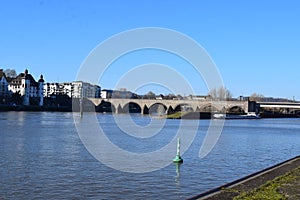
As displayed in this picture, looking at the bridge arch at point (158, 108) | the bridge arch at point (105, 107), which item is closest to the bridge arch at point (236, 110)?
the bridge arch at point (158, 108)

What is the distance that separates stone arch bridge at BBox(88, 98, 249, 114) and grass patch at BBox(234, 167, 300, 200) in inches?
3945

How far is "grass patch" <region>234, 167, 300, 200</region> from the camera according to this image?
11172 mm

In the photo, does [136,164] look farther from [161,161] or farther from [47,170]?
[47,170]

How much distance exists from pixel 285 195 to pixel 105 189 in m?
6.21

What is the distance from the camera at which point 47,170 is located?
58.9ft

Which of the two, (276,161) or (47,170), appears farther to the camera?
(276,161)

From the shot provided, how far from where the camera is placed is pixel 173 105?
124m

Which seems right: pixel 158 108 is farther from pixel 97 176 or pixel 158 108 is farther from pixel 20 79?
pixel 97 176

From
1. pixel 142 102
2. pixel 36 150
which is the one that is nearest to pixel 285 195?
pixel 36 150

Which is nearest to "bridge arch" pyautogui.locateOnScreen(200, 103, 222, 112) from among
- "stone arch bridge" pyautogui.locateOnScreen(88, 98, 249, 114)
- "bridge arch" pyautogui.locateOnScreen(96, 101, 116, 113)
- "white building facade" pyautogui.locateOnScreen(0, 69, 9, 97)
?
"stone arch bridge" pyautogui.locateOnScreen(88, 98, 249, 114)

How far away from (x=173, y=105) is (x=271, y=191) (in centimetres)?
11162

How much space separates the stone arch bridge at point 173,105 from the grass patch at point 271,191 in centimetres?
10020

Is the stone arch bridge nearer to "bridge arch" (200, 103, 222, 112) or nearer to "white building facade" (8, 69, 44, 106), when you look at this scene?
"bridge arch" (200, 103, 222, 112)

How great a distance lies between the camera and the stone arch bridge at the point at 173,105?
119 metres
